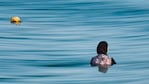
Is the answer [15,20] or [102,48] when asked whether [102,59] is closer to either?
[102,48]

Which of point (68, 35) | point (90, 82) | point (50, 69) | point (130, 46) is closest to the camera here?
point (90, 82)

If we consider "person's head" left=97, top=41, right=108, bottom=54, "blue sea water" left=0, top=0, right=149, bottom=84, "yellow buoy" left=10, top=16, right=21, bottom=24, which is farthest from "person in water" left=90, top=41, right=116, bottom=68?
"yellow buoy" left=10, top=16, right=21, bottom=24

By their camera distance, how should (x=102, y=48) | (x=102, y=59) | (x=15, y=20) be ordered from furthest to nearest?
1. (x=15, y=20)
2. (x=102, y=48)
3. (x=102, y=59)

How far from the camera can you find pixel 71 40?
32.8 m

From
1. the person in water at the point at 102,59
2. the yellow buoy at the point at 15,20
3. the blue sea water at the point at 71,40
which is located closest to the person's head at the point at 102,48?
the person in water at the point at 102,59

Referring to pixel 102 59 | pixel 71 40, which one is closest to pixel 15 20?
pixel 71 40

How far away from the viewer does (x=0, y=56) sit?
Result: 2848 cm

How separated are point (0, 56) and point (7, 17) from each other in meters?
13.3

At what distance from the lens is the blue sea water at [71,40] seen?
24452 mm

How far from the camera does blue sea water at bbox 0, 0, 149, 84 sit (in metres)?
24.5

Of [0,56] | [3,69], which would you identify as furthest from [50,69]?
[0,56]

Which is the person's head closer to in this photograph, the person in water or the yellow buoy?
the person in water

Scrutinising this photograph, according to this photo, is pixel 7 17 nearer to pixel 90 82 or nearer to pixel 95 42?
pixel 95 42

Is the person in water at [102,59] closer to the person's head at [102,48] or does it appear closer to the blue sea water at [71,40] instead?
the person's head at [102,48]
